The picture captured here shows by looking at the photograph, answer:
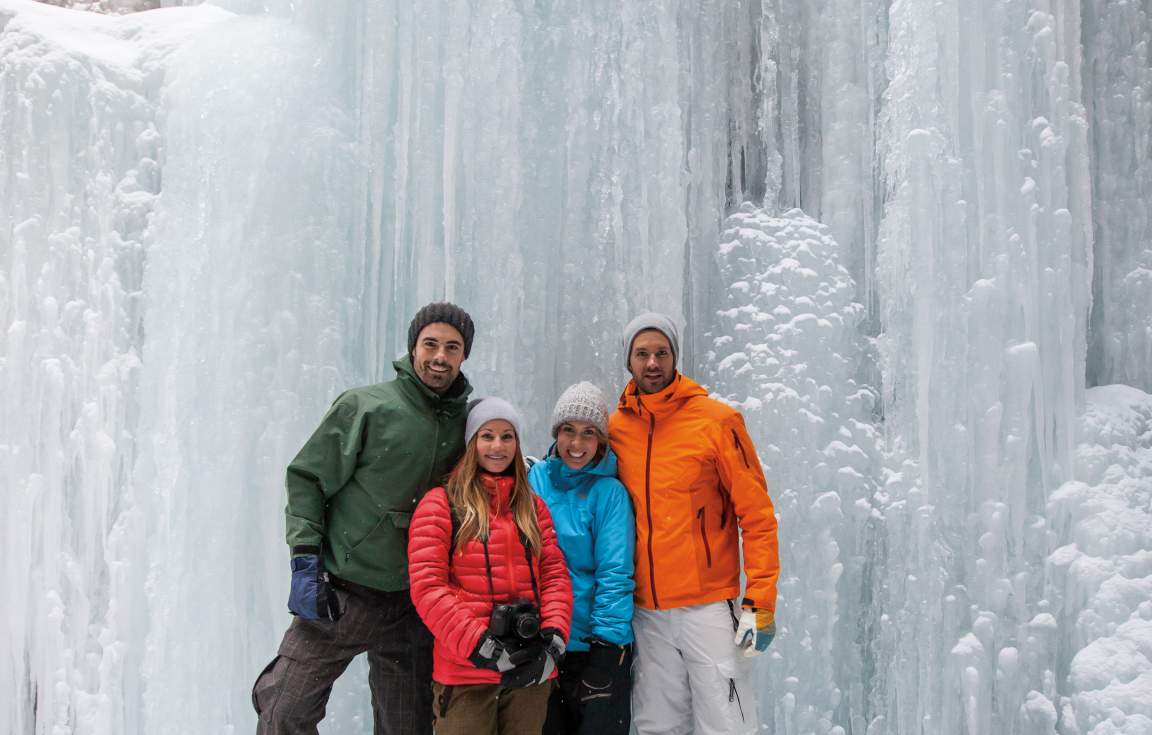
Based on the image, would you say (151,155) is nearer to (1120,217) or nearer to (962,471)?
(962,471)

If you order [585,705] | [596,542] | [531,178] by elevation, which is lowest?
[585,705]

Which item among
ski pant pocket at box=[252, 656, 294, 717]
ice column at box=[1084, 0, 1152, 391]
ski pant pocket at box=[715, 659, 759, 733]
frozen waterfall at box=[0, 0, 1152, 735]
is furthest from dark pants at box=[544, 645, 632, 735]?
ice column at box=[1084, 0, 1152, 391]

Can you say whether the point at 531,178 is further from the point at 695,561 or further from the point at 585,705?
the point at 585,705

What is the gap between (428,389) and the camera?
255cm

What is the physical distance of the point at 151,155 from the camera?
4566mm

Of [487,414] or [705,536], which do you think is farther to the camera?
[705,536]

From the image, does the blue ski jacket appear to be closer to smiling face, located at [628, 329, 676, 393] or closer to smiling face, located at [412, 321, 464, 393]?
smiling face, located at [628, 329, 676, 393]

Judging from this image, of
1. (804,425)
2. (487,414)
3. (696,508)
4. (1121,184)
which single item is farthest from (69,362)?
(1121,184)

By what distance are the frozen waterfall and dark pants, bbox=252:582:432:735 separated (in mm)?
1204

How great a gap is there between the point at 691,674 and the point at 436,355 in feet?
A: 3.86

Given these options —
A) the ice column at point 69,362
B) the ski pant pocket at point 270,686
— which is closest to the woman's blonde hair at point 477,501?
the ski pant pocket at point 270,686

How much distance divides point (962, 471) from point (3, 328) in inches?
176

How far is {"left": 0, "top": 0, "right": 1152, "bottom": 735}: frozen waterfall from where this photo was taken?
3.69 metres

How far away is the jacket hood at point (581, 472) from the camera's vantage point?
263 centimetres
